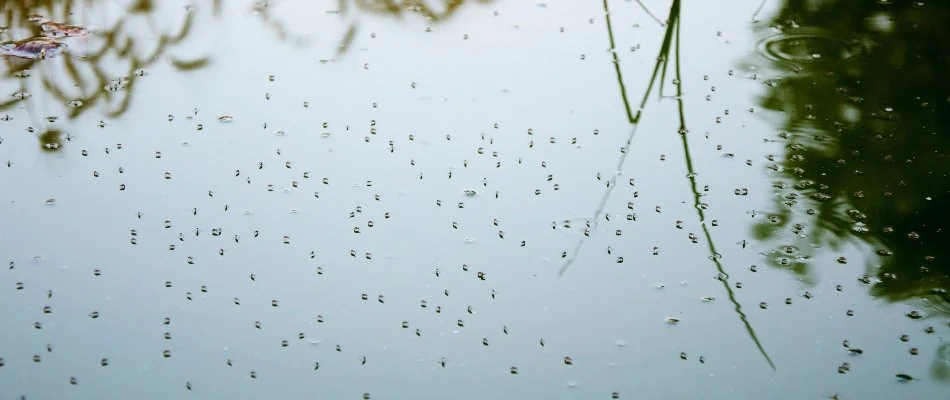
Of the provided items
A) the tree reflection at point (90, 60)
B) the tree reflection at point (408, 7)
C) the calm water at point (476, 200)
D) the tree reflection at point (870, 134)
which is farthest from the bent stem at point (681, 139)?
the tree reflection at point (90, 60)

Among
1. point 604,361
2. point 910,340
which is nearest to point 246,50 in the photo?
point 604,361

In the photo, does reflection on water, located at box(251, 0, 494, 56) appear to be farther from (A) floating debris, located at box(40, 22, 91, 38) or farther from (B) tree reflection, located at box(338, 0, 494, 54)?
(A) floating debris, located at box(40, 22, 91, 38)

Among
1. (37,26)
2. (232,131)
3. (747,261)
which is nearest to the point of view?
(747,261)

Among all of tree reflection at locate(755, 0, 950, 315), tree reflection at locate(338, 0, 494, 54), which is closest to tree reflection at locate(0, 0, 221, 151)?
tree reflection at locate(338, 0, 494, 54)

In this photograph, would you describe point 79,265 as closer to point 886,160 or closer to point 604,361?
point 604,361

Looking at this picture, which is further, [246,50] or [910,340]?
[246,50]

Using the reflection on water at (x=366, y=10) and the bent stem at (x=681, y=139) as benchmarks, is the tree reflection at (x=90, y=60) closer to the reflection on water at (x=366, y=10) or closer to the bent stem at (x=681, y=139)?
the reflection on water at (x=366, y=10)
